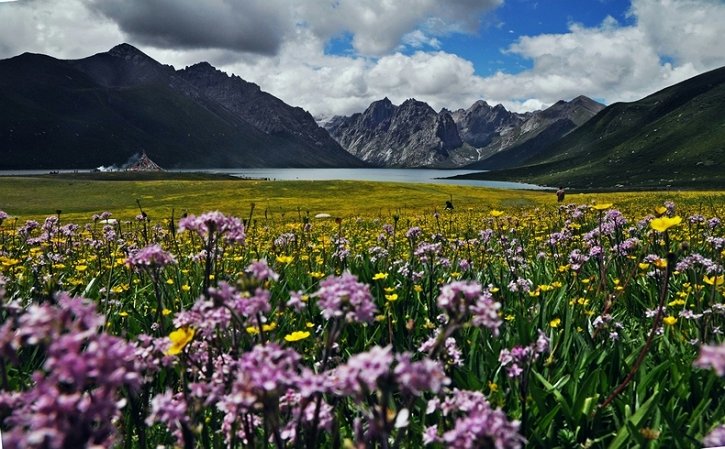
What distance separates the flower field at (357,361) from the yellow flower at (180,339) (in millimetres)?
15

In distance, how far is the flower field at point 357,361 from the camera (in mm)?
1419

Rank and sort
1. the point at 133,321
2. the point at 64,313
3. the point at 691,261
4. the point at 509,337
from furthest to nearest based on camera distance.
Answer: the point at 691,261 < the point at 133,321 < the point at 509,337 < the point at 64,313

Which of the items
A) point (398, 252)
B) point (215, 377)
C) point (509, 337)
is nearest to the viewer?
point (215, 377)

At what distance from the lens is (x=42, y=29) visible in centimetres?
675

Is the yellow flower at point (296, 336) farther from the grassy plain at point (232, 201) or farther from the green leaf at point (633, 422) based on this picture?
the grassy plain at point (232, 201)

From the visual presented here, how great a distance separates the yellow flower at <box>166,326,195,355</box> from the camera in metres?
2.36

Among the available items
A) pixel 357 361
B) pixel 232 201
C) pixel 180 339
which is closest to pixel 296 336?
pixel 180 339

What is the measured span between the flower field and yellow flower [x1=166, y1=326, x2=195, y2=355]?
15 mm

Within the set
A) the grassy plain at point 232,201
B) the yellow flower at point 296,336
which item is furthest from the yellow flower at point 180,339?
the grassy plain at point 232,201

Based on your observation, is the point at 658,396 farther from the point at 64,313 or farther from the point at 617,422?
the point at 64,313

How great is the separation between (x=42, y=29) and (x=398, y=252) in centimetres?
807

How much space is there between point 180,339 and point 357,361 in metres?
1.34

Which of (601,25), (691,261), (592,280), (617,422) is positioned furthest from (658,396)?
(601,25)

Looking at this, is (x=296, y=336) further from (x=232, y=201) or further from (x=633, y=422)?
(x=232, y=201)
